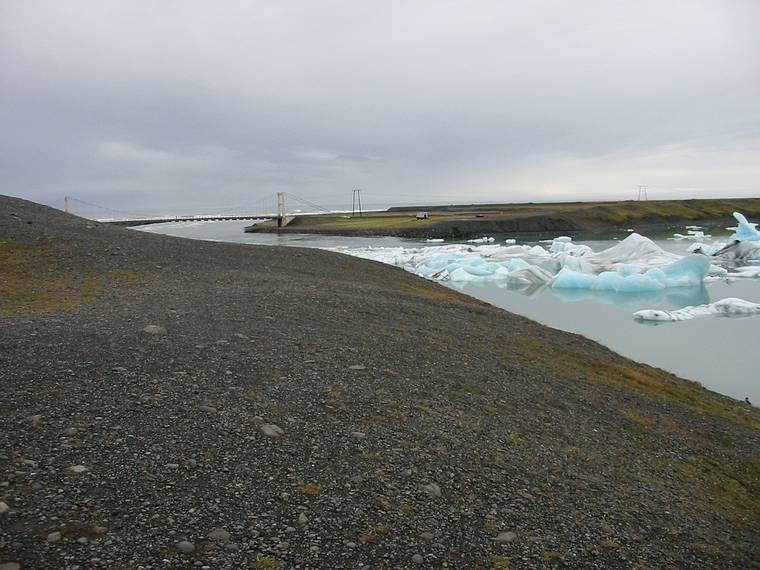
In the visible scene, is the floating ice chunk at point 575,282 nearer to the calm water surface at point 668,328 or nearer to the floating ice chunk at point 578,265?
the calm water surface at point 668,328

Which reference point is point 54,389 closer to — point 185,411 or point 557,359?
point 185,411

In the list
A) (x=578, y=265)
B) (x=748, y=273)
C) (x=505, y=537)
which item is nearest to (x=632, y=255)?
(x=578, y=265)

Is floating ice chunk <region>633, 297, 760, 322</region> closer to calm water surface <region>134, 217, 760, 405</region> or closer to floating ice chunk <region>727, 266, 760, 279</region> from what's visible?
→ calm water surface <region>134, 217, 760, 405</region>

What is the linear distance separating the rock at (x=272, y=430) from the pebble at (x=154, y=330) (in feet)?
10.5

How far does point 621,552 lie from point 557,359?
21.9 feet

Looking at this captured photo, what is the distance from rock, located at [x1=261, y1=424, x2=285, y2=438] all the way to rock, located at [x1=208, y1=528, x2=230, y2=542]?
4.63 feet

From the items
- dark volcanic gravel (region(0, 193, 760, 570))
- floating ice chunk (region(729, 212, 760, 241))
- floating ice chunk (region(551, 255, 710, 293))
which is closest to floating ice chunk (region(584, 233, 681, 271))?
floating ice chunk (region(551, 255, 710, 293))

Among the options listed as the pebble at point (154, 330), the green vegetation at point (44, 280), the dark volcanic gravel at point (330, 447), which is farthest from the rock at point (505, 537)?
the green vegetation at point (44, 280)

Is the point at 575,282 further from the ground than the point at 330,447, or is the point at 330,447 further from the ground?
the point at 330,447

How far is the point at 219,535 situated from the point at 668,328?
60.1 feet

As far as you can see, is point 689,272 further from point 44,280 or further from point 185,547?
point 185,547

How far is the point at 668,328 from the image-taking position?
18016 mm

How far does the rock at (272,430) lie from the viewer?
488 centimetres

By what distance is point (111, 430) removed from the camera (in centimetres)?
454
